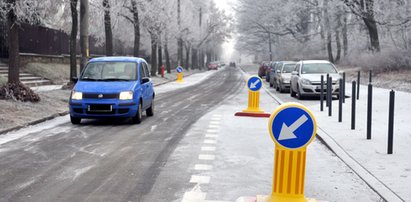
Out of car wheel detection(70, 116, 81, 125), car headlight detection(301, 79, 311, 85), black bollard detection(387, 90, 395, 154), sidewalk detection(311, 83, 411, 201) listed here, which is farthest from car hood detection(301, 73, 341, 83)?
black bollard detection(387, 90, 395, 154)

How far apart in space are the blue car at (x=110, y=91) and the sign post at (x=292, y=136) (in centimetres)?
772

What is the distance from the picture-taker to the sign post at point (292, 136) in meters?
5.22

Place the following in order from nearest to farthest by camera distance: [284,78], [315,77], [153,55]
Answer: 1. [315,77]
2. [284,78]
3. [153,55]

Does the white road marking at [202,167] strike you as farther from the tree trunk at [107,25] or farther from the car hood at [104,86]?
the tree trunk at [107,25]

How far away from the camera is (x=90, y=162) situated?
8.09 meters

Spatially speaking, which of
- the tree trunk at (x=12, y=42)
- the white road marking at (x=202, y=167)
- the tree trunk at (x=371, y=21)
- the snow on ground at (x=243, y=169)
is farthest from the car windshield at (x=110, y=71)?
the tree trunk at (x=371, y=21)

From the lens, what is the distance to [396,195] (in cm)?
604

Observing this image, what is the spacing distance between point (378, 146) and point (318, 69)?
13513 millimetres

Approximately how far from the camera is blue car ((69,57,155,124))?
12.5 meters

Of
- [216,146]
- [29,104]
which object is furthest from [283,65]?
[216,146]

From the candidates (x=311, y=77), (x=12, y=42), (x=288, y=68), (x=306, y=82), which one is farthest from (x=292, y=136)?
(x=288, y=68)

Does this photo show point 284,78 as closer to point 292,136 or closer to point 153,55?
point 153,55

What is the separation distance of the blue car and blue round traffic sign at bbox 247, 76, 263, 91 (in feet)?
9.39

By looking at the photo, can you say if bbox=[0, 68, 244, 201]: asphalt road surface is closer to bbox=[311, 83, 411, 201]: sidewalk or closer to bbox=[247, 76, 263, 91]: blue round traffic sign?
bbox=[311, 83, 411, 201]: sidewalk
